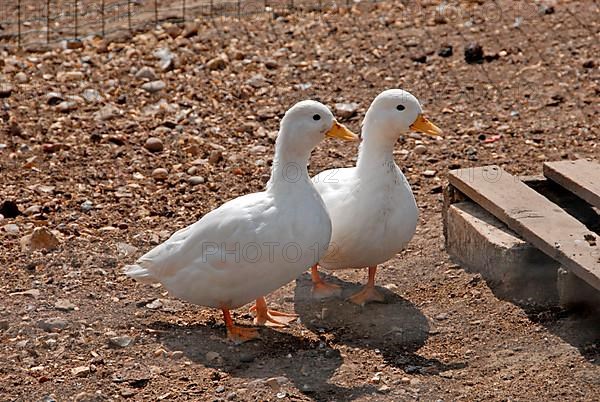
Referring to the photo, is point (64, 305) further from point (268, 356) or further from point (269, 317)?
point (268, 356)

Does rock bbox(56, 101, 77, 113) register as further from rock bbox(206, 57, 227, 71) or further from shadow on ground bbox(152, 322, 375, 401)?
shadow on ground bbox(152, 322, 375, 401)

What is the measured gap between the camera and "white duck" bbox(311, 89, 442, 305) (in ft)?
18.5

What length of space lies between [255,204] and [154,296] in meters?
0.88

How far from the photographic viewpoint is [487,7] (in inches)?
374

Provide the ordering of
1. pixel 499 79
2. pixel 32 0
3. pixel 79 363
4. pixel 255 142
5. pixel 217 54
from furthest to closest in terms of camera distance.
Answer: pixel 32 0
pixel 217 54
pixel 499 79
pixel 255 142
pixel 79 363

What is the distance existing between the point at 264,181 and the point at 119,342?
7.18 ft

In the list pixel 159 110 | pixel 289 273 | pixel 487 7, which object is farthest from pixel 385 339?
pixel 487 7

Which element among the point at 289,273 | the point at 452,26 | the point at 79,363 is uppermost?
the point at 452,26

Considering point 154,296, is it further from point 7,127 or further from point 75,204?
point 7,127

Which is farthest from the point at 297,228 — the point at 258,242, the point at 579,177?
the point at 579,177

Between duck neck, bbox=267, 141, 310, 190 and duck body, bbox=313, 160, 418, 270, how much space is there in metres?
A: 0.38

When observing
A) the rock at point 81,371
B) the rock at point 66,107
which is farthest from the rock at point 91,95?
the rock at point 81,371

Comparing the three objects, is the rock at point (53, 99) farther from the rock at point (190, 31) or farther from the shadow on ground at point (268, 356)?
the shadow on ground at point (268, 356)

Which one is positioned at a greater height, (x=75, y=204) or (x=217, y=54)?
(x=217, y=54)
